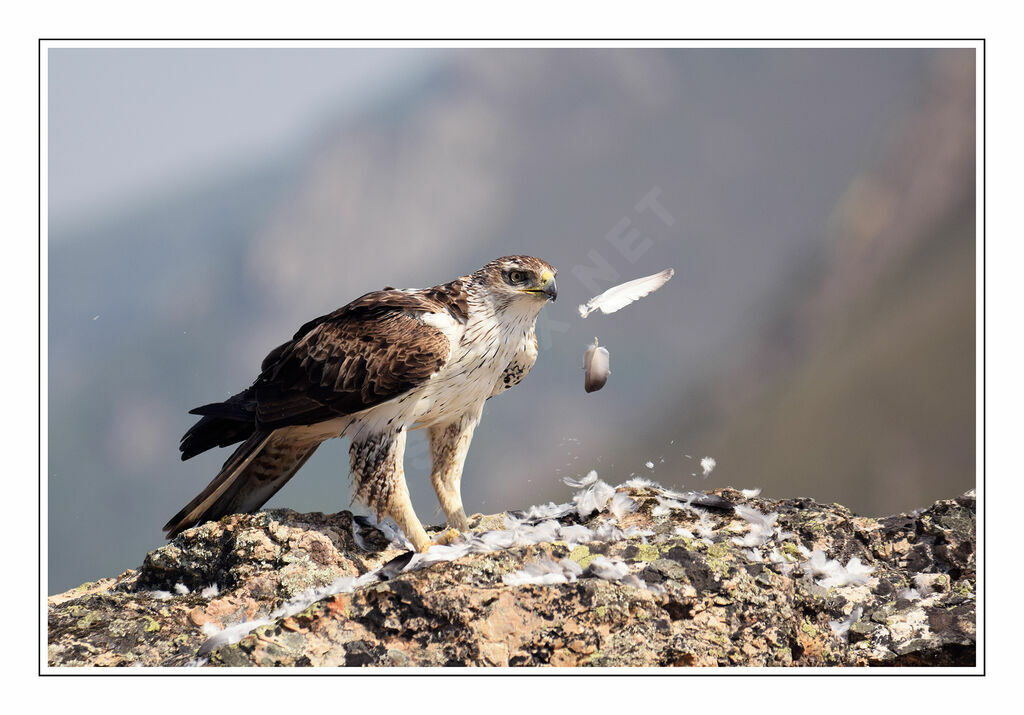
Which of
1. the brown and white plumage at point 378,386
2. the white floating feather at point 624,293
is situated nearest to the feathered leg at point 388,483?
the brown and white plumage at point 378,386

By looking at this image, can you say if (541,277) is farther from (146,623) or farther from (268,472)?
(146,623)

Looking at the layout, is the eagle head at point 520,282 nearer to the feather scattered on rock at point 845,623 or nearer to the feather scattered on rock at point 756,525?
the feather scattered on rock at point 756,525

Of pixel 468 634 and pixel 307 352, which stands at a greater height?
pixel 307 352

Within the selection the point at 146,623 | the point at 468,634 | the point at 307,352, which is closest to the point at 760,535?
the point at 468,634

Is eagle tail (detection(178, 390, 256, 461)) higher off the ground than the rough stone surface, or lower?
higher

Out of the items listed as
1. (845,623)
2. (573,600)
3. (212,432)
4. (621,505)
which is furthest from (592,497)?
(212,432)

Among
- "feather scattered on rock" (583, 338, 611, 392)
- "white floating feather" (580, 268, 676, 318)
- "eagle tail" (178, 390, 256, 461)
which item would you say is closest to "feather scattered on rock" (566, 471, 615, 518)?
"feather scattered on rock" (583, 338, 611, 392)

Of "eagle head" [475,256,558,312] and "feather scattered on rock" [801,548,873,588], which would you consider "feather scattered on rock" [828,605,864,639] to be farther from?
"eagle head" [475,256,558,312]
